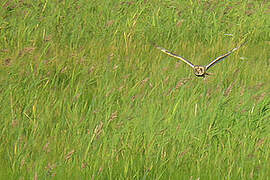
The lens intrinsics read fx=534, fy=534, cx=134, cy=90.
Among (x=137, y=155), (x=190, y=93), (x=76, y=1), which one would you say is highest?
(x=76, y=1)

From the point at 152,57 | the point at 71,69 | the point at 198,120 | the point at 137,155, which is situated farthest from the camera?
the point at 152,57

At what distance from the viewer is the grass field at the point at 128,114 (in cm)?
314

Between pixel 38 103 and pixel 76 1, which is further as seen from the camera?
pixel 76 1

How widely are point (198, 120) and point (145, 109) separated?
359 mm

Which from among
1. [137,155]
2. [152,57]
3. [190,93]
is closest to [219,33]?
[152,57]

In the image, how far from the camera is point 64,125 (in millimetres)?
3387

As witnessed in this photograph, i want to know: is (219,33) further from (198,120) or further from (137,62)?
(198,120)

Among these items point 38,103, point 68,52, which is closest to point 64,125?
point 38,103

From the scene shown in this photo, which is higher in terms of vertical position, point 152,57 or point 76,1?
point 76,1

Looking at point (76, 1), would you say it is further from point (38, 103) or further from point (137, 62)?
point (38, 103)

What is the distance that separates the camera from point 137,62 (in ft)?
15.0

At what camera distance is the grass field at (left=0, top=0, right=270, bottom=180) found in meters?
3.14

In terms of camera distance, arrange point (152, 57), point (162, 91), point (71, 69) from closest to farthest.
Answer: point (162, 91)
point (71, 69)
point (152, 57)

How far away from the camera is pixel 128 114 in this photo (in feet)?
11.2
